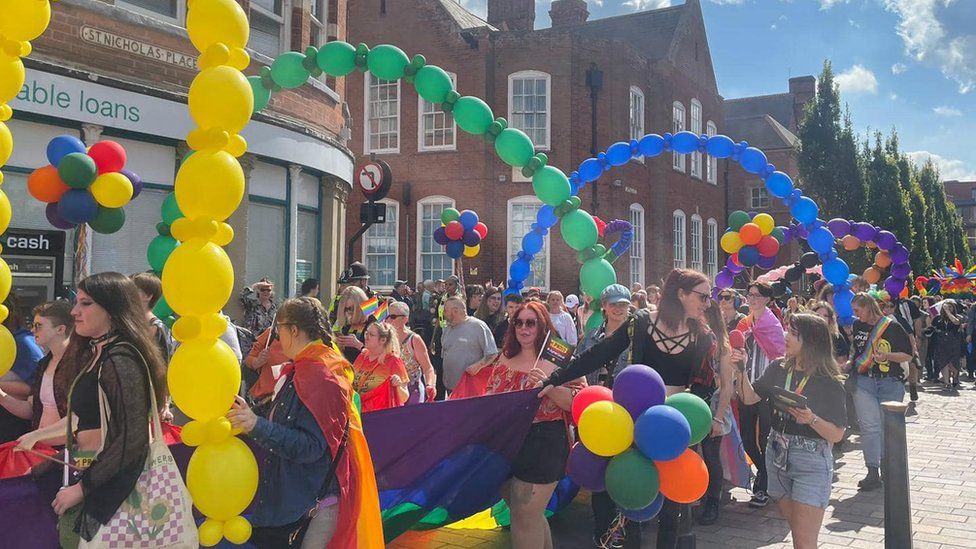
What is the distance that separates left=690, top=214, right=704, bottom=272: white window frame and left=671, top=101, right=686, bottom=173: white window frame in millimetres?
2161

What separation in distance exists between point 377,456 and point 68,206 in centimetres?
415

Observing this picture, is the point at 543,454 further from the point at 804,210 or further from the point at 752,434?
the point at 804,210

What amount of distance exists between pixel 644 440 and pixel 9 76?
404 cm

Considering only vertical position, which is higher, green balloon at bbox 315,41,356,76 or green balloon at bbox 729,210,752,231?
green balloon at bbox 315,41,356,76

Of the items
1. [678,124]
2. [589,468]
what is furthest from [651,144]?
[678,124]

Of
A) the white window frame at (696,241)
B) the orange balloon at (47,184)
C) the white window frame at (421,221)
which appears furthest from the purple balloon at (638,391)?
the white window frame at (696,241)

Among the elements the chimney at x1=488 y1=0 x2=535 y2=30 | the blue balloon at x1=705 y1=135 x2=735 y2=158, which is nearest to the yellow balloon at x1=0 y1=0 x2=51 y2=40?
the blue balloon at x1=705 y1=135 x2=735 y2=158

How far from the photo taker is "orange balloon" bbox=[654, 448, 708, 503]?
3.70m

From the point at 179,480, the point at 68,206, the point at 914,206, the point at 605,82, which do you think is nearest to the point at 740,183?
the point at 914,206

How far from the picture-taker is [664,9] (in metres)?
27.8

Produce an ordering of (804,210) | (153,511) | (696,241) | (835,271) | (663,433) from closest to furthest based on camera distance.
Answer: (153,511) < (663,433) < (835,271) < (804,210) < (696,241)

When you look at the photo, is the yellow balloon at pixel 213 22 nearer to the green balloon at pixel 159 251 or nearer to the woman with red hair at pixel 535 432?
the woman with red hair at pixel 535 432

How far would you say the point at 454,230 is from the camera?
43.3ft

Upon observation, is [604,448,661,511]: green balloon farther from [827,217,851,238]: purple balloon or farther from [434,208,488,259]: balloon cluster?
[827,217,851,238]: purple balloon
